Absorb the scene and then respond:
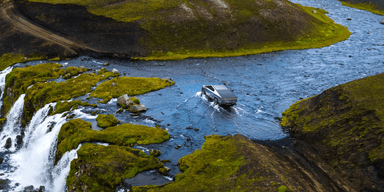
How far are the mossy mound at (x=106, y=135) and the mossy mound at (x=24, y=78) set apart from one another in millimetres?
20521

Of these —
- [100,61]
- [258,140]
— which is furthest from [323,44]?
[100,61]

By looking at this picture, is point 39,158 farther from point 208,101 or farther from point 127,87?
point 208,101

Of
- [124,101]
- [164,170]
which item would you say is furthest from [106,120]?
[164,170]

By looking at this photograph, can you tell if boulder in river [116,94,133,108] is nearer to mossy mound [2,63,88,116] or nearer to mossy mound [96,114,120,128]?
mossy mound [96,114,120,128]

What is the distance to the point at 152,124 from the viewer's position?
124 feet

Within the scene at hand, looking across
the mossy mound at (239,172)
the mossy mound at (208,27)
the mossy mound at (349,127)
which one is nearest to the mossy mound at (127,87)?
the mossy mound at (208,27)

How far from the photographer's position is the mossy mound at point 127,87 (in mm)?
45656

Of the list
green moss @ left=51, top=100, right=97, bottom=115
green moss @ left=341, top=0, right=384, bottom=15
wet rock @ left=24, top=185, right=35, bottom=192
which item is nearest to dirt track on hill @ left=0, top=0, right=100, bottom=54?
green moss @ left=51, top=100, right=97, bottom=115

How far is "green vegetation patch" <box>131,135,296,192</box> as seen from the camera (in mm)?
24781

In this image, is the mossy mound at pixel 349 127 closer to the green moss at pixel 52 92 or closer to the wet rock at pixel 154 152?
the wet rock at pixel 154 152

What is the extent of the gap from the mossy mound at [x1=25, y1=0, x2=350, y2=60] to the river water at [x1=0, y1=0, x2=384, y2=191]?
4.88 m

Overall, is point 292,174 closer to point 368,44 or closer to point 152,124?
point 152,124

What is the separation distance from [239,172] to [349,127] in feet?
55.1

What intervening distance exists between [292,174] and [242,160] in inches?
206
